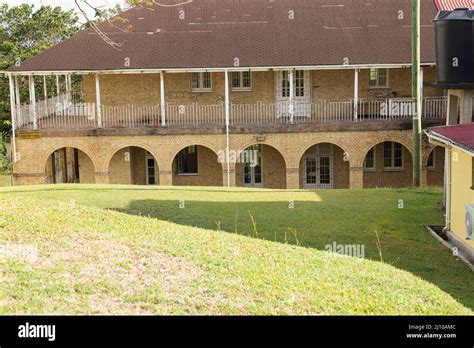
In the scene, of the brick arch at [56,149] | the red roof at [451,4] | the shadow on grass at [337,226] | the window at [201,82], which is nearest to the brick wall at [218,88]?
the window at [201,82]

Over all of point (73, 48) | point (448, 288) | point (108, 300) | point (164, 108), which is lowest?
point (448, 288)

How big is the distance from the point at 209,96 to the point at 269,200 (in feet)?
39.7

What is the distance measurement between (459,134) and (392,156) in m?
17.1

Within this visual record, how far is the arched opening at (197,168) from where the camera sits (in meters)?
30.6

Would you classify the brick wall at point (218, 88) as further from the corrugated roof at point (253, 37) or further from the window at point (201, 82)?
the corrugated roof at point (253, 37)

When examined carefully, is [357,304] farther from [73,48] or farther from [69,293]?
[73,48]

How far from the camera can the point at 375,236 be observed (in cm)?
1472

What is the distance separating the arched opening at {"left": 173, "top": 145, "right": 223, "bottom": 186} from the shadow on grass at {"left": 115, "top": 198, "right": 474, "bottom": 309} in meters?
11.4

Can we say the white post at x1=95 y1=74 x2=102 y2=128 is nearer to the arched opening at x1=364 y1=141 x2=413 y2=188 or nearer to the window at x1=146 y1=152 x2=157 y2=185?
the window at x1=146 y1=152 x2=157 y2=185

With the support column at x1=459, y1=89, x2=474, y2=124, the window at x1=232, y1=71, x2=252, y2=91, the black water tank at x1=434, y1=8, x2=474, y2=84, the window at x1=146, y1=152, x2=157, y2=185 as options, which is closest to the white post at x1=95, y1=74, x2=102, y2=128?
the window at x1=146, y1=152, x2=157, y2=185

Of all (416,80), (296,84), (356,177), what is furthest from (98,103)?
(416,80)
